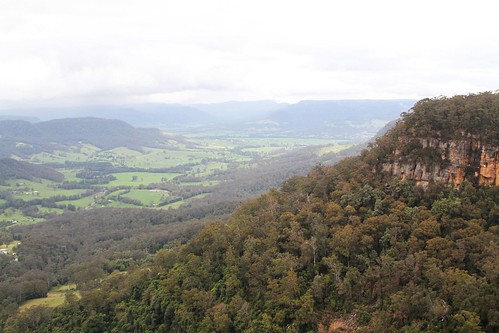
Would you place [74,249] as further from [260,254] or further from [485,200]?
[485,200]

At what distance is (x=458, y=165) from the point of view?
46438 mm

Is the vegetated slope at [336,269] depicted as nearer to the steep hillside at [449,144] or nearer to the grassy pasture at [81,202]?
the steep hillside at [449,144]

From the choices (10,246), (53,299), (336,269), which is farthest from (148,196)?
(336,269)

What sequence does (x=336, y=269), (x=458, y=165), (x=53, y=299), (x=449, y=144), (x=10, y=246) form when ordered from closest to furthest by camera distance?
(x=336, y=269) → (x=458, y=165) → (x=449, y=144) → (x=53, y=299) → (x=10, y=246)

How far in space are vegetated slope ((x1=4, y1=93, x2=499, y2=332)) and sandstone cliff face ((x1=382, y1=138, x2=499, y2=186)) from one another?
1.06 metres

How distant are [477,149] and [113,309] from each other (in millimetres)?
48424

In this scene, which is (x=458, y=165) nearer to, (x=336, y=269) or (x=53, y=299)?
(x=336, y=269)

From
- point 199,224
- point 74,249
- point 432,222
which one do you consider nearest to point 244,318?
point 432,222

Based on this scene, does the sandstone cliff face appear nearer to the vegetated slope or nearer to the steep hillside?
the steep hillside

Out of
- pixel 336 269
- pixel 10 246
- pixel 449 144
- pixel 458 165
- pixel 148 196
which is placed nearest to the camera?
pixel 336 269

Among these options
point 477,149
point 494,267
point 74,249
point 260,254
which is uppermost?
point 477,149

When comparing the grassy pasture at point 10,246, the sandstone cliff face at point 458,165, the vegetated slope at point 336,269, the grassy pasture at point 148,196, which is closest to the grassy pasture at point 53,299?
the vegetated slope at point 336,269

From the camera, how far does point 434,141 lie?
4884 centimetres

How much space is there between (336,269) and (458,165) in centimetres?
1834
